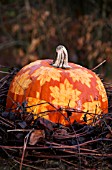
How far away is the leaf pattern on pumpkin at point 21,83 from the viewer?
8.38 ft

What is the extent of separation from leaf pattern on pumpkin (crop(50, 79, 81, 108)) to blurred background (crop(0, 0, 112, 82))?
4.26m

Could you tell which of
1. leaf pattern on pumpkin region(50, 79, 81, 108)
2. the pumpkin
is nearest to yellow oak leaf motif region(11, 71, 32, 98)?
the pumpkin

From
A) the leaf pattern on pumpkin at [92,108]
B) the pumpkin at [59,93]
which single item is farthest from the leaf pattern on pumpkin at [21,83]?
the leaf pattern on pumpkin at [92,108]

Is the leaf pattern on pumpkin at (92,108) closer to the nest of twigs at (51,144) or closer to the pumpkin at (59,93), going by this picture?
the pumpkin at (59,93)

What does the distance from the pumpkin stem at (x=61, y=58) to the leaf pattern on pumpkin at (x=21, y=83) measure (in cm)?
20

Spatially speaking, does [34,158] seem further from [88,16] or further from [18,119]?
[88,16]

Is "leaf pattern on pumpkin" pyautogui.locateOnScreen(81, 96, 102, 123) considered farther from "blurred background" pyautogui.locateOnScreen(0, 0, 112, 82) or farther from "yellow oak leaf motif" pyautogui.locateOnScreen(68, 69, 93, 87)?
"blurred background" pyautogui.locateOnScreen(0, 0, 112, 82)

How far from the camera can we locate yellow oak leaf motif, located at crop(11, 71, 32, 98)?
8.37 ft

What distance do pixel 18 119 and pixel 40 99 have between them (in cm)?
19

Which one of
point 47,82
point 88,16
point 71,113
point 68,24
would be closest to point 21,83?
point 47,82

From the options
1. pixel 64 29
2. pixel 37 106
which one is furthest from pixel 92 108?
pixel 64 29

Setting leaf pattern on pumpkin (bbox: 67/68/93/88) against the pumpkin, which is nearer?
the pumpkin

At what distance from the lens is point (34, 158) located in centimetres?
224

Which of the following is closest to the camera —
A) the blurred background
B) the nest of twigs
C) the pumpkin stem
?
the nest of twigs
